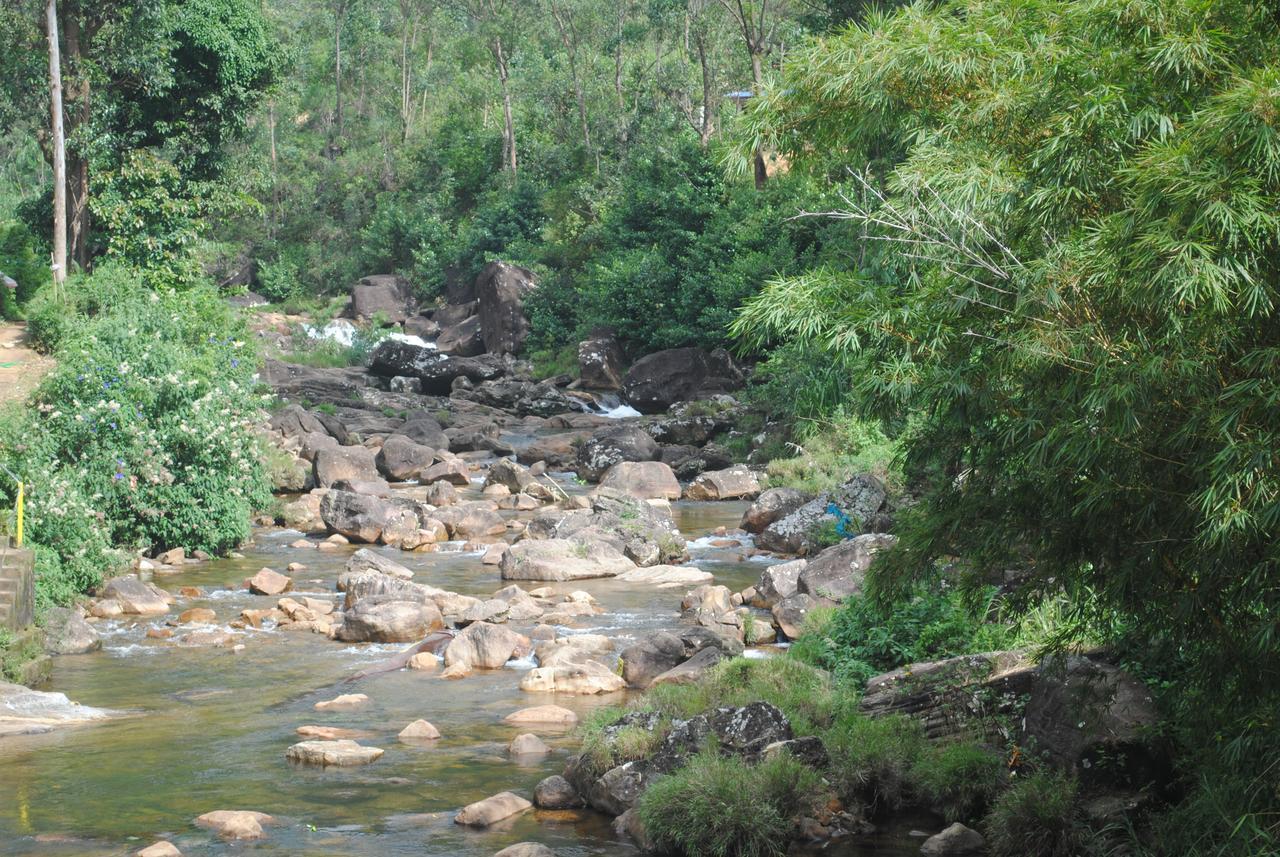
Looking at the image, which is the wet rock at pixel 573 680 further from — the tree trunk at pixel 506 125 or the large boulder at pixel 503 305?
the tree trunk at pixel 506 125

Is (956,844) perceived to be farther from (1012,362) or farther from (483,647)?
(483,647)

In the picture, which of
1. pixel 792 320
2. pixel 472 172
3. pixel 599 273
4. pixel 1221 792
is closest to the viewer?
pixel 1221 792

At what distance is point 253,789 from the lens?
9.49m

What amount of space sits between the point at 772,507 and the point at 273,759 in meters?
11.5

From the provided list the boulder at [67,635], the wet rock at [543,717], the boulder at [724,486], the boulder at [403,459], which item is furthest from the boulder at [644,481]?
the wet rock at [543,717]

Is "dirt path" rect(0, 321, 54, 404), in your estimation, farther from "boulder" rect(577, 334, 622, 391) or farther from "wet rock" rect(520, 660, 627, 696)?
"boulder" rect(577, 334, 622, 391)

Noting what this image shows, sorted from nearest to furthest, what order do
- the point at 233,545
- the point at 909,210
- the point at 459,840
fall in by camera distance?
the point at 909,210, the point at 459,840, the point at 233,545

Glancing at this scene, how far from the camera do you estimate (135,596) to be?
50.4ft

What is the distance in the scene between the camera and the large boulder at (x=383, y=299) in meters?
48.5

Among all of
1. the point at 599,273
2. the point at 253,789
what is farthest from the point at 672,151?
the point at 253,789

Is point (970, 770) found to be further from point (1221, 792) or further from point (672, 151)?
point (672, 151)

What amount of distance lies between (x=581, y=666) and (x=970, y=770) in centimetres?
484

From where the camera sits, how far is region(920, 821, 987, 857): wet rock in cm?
806

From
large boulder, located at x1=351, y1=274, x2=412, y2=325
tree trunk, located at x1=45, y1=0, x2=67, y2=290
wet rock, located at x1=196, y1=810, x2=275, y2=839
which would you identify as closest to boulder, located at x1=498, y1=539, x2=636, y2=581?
wet rock, located at x1=196, y1=810, x2=275, y2=839
